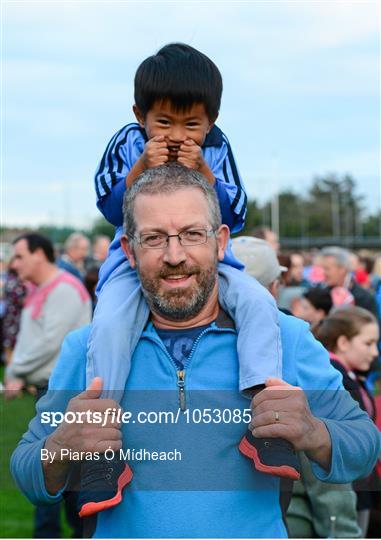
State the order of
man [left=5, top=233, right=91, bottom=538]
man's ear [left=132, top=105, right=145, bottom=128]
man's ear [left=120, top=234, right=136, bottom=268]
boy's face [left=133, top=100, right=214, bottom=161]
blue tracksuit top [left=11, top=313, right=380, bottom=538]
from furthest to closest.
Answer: man [left=5, top=233, right=91, bottom=538] < man's ear [left=132, top=105, right=145, bottom=128] < boy's face [left=133, top=100, right=214, bottom=161] < man's ear [left=120, top=234, right=136, bottom=268] < blue tracksuit top [left=11, top=313, right=380, bottom=538]

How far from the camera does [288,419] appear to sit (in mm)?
2225

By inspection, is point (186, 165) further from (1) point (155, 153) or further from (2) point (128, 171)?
(2) point (128, 171)

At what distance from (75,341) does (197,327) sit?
0.34m

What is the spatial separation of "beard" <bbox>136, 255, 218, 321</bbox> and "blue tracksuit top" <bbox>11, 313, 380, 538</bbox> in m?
0.08

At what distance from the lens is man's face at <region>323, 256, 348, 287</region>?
8.43 m

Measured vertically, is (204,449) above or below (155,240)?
below

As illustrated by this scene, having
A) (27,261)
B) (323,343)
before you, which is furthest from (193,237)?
(27,261)

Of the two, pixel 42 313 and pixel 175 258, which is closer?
pixel 175 258

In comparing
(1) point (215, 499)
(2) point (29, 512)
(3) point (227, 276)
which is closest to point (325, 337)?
(3) point (227, 276)

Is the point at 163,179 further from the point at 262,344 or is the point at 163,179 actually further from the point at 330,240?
the point at 330,240

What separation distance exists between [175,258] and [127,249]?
26cm

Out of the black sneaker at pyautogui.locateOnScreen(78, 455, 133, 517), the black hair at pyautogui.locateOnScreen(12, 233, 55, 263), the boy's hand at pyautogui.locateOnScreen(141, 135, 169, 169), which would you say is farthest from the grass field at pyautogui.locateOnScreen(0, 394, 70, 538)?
the black hair at pyautogui.locateOnScreen(12, 233, 55, 263)

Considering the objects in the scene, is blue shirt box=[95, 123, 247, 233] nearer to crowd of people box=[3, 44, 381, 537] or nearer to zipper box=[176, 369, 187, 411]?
crowd of people box=[3, 44, 381, 537]

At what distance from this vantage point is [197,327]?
2.54 meters
